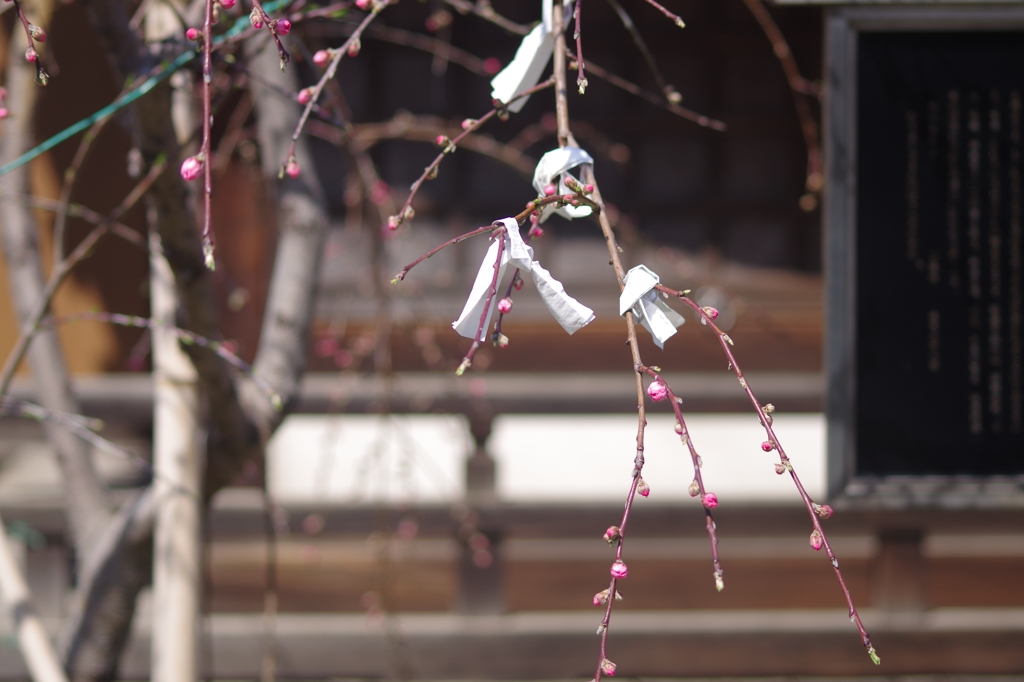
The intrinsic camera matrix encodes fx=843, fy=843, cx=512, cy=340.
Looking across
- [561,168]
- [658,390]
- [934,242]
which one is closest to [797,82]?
[934,242]

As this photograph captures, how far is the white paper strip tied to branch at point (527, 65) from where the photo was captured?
871 mm

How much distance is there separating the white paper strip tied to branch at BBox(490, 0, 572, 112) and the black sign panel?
0.71 meters

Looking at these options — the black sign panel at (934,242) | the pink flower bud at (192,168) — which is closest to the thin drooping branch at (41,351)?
the pink flower bud at (192,168)

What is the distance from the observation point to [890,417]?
4.60ft

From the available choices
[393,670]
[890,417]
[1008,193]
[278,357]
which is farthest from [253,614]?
[1008,193]

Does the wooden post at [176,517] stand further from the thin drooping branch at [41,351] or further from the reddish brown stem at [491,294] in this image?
the reddish brown stem at [491,294]

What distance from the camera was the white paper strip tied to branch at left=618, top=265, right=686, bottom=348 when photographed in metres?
0.69

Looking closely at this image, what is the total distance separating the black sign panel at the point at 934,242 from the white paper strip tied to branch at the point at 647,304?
2.65ft

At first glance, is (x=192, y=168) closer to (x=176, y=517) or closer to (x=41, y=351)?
(x=176, y=517)

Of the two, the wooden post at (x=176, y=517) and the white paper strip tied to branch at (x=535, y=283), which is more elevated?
the white paper strip tied to branch at (x=535, y=283)

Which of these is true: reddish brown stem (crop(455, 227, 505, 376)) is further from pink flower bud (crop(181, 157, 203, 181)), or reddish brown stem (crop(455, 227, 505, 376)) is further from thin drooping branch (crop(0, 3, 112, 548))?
thin drooping branch (crop(0, 3, 112, 548))

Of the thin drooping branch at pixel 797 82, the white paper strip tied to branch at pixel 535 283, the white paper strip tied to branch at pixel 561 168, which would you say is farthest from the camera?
the thin drooping branch at pixel 797 82

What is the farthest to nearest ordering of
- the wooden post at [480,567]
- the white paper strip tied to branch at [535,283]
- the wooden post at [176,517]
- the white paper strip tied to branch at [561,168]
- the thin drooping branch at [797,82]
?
the wooden post at [480,567], the thin drooping branch at [797,82], the wooden post at [176,517], the white paper strip tied to branch at [561,168], the white paper strip tied to branch at [535,283]

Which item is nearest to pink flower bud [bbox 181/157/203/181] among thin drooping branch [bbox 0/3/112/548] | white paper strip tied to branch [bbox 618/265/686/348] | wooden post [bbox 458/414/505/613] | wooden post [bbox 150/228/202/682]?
white paper strip tied to branch [bbox 618/265/686/348]
